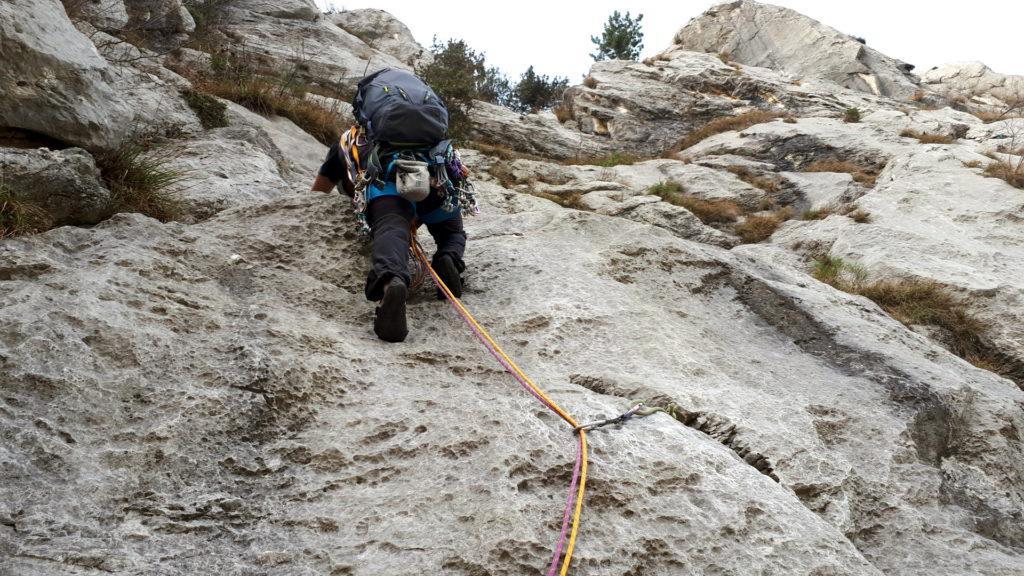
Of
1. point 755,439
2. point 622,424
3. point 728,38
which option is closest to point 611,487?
point 622,424

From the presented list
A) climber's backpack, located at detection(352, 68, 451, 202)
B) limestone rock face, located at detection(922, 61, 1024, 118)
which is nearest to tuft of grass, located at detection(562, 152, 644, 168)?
climber's backpack, located at detection(352, 68, 451, 202)

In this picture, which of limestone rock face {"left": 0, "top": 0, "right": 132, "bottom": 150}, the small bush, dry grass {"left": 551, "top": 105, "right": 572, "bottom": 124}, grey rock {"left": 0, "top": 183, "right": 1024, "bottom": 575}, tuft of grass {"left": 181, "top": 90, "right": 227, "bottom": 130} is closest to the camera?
grey rock {"left": 0, "top": 183, "right": 1024, "bottom": 575}

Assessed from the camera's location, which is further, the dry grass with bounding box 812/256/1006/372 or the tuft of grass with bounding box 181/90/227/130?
the tuft of grass with bounding box 181/90/227/130

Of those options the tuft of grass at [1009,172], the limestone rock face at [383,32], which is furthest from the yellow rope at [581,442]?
the limestone rock face at [383,32]

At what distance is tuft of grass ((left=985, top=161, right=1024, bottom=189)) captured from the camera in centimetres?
838

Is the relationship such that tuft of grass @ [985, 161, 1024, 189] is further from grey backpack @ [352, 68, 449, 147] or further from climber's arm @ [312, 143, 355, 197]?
climber's arm @ [312, 143, 355, 197]

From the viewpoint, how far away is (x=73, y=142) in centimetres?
384

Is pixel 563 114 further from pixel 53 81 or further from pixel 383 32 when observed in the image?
pixel 53 81

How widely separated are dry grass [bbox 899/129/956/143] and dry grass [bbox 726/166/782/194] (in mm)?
4042

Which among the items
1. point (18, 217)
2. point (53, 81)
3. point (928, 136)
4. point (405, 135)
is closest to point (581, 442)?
point (405, 135)

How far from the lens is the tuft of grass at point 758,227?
A: 29.3 feet

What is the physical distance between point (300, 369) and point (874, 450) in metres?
2.76

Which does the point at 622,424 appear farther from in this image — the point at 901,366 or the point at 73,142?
the point at 73,142

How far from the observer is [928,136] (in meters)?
12.6
